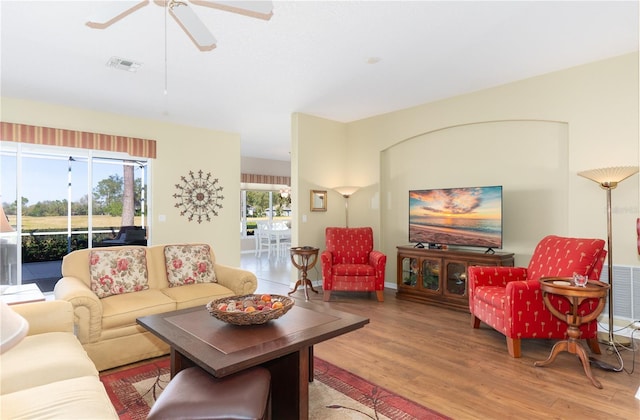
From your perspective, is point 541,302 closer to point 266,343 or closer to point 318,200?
point 266,343

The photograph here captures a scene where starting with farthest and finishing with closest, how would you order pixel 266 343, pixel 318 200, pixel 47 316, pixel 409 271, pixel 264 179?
pixel 264 179
pixel 318 200
pixel 409 271
pixel 47 316
pixel 266 343

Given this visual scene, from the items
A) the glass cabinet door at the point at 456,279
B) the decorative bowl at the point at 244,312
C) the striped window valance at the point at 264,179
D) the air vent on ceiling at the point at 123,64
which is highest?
the air vent on ceiling at the point at 123,64

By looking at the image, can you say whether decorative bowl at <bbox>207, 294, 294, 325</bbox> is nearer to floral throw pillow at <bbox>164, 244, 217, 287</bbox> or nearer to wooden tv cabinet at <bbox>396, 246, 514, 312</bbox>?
floral throw pillow at <bbox>164, 244, 217, 287</bbox>

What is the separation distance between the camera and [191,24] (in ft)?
6.63

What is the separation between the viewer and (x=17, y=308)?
217 cm

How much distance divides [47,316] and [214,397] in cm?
143

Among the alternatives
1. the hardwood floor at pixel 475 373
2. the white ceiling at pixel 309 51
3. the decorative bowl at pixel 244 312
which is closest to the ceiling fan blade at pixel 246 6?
the white ceiling at pixel 309 51

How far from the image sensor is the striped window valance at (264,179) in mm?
9820

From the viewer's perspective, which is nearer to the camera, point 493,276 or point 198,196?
point 493,276

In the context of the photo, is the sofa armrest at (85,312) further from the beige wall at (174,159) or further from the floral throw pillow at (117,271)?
the beige wall at (174,159)

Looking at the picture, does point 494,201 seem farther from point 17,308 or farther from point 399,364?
point 17,308

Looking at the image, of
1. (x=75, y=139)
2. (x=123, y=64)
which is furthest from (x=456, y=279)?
(x=75, y=139)

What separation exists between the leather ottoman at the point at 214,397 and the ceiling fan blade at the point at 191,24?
1901 mm

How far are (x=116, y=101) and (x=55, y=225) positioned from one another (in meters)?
2.11
